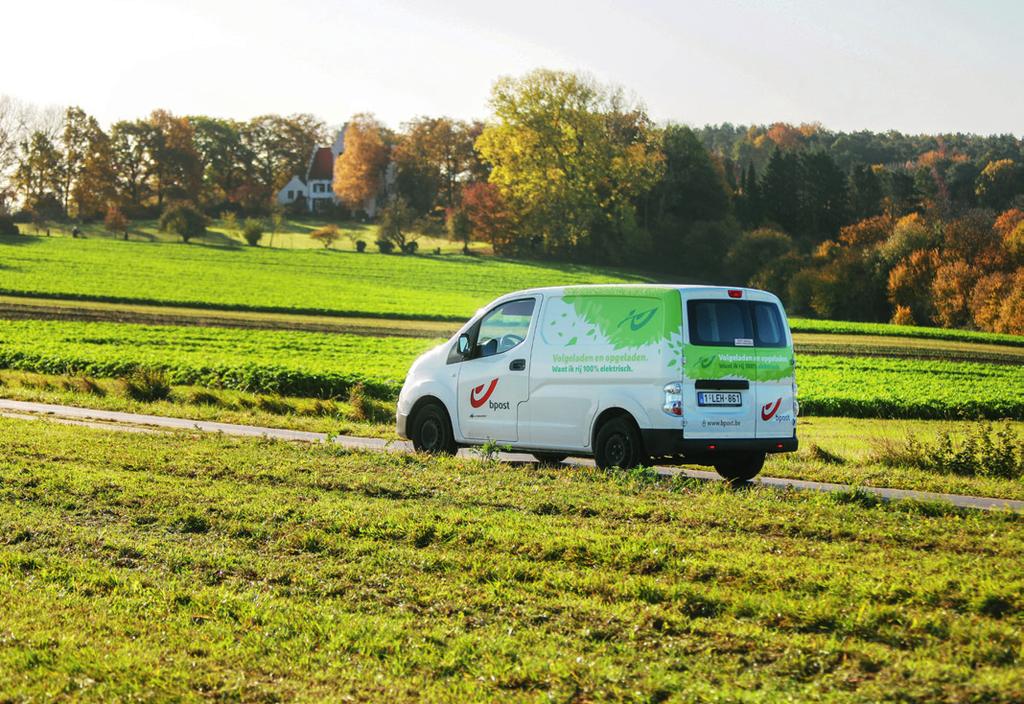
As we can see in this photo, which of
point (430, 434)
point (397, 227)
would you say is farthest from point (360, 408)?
point (397, 227)

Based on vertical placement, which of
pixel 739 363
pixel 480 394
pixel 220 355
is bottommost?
pixel 220 355

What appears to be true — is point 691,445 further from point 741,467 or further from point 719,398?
point 741,467

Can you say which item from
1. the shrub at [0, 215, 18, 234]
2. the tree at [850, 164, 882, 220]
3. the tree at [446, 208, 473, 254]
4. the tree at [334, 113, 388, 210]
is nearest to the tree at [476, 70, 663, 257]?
the tree at [446, 208, 473, 254]

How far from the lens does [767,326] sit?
14.2 metres

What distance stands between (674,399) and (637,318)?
Answer: 1.12 m

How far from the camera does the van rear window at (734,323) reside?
13680mm

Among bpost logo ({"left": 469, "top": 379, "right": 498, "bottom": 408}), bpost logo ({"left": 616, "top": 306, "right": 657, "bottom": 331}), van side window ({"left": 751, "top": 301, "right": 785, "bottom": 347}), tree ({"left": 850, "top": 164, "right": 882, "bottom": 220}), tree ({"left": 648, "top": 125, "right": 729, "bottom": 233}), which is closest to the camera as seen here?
bpost logo ({"left": 616, "top": 306, "right": 657, "bottom": 331})

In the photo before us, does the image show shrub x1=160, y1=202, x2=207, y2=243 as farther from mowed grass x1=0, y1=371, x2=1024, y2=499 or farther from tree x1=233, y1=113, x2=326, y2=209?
mowed grass x1=0, y1=371, x2=1024, y2=499

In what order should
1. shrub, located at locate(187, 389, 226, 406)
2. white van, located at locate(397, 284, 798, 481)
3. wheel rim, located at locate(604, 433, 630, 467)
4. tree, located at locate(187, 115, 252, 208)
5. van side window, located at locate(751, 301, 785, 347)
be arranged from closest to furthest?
white van, located at locate(397, 284, 798, 481)
wheel rim, located at locate(604, 433, 630, 467)
van side window, located at locate(751, 301, 785, 347)
shrub, located at locate(187, 389, 226, 406)
tree, located at locate(187, 115, 252, 208)

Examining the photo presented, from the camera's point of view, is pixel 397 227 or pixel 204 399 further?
pixel 397 227

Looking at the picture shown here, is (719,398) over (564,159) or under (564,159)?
under

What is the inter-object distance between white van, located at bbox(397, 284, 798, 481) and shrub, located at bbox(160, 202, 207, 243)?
88.4 metres

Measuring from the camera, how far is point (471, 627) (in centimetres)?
746

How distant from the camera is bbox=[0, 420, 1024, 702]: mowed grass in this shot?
6430 mm
